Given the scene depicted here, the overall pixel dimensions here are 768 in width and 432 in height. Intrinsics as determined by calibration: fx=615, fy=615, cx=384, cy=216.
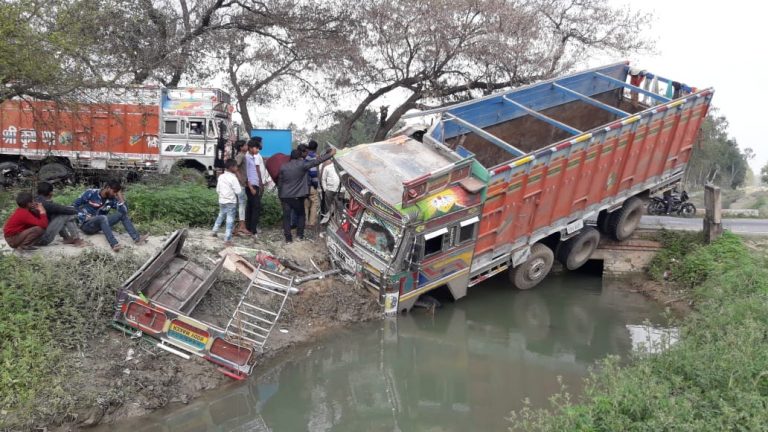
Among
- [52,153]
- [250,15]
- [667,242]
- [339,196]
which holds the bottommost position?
[52,153]

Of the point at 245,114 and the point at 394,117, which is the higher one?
the point at 394,117

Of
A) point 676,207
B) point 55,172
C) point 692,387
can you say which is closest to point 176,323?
point 692,387

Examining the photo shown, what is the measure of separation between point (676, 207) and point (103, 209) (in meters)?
15.1

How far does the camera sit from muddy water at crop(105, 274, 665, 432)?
21.4 ft

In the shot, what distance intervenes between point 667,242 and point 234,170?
27.0 ft

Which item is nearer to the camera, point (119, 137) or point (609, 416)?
point (609, 416)

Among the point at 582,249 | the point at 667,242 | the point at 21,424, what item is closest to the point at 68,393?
the point at 21,424

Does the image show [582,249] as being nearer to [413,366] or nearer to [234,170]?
[413,366]

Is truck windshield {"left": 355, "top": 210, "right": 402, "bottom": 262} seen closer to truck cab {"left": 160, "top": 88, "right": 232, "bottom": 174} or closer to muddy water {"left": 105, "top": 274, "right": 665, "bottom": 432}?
muddy water {"left": 105, "top": 274, "right": 665, "bottom": 432}

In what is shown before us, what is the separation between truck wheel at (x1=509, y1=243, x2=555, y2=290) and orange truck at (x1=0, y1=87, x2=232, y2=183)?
8630 mm

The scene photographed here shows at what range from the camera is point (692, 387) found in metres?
5.38

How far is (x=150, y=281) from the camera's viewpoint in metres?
7.62

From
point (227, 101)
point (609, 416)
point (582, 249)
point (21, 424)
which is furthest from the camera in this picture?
point (227, 101)

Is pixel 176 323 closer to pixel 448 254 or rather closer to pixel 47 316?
pixel 47 316
